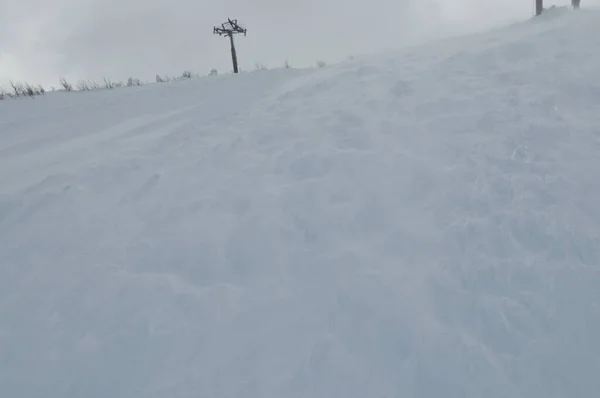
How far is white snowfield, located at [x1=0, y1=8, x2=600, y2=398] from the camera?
10.1 ft

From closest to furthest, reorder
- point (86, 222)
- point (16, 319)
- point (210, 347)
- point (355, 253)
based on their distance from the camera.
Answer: point (210, 347) < point (16, 319) < point (355, 253) < point (86, 222)

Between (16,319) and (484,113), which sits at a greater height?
(484,113)

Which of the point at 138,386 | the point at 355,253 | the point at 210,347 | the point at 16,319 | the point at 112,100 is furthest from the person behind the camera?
the point at 112,100

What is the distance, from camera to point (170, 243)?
423cm

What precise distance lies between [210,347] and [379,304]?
52.6 inches

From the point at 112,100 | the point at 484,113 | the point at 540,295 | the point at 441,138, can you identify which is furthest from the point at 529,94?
the point at 112,100

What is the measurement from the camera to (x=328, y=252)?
3.95m

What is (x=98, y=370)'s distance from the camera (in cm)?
316

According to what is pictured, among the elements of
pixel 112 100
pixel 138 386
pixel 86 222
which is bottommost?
pixel 138 386

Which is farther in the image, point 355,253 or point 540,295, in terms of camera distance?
point 355,253

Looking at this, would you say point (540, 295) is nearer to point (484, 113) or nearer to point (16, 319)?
point (484, 113)

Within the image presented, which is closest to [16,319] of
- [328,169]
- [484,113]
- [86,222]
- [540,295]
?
[86,222]

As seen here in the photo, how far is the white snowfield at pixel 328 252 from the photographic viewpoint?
3076 millimetres

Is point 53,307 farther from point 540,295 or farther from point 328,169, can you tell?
point 540,295
